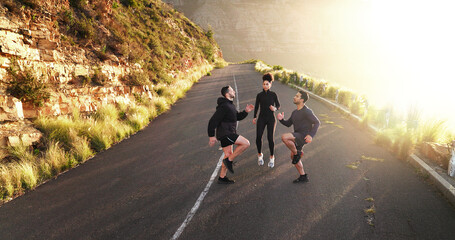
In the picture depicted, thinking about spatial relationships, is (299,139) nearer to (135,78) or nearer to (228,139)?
(228,139)

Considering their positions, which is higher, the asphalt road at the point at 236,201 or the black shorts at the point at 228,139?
the black shorts at the point at 228,139

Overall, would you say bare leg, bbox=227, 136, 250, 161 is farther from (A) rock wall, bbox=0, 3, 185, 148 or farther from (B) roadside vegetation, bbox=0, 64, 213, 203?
(A) rock wall, bbox=0, 3, 185, 148

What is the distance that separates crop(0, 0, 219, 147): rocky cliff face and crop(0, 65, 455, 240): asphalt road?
2.25 metres

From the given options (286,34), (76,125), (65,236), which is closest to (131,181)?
(65,236)

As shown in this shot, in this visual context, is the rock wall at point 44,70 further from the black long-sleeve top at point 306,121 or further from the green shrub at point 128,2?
the green shrub at point 128,2

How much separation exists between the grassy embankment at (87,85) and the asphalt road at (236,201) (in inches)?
18.6

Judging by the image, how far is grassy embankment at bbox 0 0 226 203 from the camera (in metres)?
5.46

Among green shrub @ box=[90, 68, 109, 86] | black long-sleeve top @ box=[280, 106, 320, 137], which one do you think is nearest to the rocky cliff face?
green shrub @ box=[90, 68, 109, 86]

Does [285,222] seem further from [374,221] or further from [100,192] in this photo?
[100,192]

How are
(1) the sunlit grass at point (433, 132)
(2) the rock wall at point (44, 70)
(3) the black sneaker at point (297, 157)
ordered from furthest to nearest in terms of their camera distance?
(1) the sunlit grass at point (433, 132)
(2) the rock wall at point (44, 70)
(3) the black sneaker at point (297, 157)

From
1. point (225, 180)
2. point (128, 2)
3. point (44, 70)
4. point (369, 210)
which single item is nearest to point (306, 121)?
point (369, 210)

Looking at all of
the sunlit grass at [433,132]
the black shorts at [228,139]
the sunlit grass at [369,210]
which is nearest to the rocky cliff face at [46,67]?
the black shorts at [228,139]

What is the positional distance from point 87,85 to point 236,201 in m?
7.83

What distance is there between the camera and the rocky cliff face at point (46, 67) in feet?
20.2
